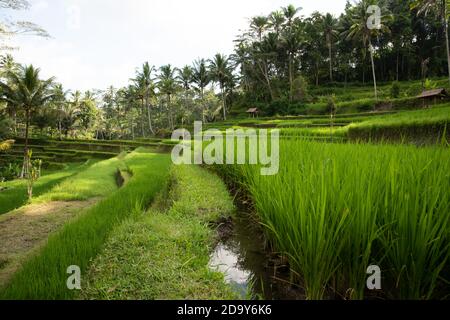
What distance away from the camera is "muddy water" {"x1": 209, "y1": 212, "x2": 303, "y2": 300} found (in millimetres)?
2326

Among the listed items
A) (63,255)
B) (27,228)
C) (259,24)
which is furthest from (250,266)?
(259,24)

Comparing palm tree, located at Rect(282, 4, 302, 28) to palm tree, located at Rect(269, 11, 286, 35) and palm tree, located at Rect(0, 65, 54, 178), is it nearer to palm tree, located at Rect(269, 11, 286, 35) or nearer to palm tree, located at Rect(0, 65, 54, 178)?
palm tree, located at Rect(269, 11, 286, 35)

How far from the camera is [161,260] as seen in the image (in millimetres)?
2473

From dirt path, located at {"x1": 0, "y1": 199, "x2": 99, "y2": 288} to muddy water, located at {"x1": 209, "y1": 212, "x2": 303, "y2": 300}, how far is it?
2.30 metres

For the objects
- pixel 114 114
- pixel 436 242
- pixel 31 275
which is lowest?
pixel 31 275

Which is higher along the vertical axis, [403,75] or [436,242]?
[403,75]

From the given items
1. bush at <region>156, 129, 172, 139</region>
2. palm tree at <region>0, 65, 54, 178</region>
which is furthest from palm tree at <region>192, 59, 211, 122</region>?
palm tree at <region>0, 65, 54, 178</region>

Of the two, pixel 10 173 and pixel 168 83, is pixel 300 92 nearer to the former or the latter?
pixel 168 83

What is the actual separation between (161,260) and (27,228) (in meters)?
3.86

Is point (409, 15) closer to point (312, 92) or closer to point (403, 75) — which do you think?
point (403, 75)

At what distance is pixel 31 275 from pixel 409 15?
45.3m
